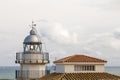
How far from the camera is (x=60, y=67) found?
46.4 metres

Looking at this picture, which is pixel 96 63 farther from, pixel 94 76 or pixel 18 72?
pixel 18 72

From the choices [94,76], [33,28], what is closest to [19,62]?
[33,28]

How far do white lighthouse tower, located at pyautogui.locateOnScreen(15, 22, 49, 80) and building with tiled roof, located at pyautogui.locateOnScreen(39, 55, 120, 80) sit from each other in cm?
323

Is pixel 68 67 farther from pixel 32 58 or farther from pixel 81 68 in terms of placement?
pixel 32 58

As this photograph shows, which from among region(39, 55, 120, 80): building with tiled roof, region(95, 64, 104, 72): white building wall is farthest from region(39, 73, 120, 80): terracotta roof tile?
region(95, 64, 104, 72): white building wall

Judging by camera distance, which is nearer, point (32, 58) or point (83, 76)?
point (83, 76)

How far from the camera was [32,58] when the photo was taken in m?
49.5

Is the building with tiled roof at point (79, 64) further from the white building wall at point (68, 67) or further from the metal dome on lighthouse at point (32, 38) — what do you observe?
the metal dome on lighthouse at point (32, 38)

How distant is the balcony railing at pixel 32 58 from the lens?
4950 cm

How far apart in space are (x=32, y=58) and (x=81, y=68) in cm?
737

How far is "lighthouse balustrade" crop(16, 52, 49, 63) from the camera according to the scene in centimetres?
4950

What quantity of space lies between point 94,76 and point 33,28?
39.2 ft

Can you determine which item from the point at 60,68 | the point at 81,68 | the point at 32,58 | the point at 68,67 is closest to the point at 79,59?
the point at 81,68

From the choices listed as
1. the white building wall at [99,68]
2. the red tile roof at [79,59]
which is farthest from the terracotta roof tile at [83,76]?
the red tile roof at [79,59]
